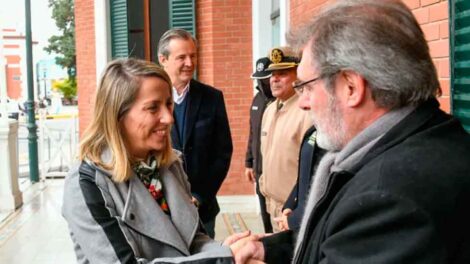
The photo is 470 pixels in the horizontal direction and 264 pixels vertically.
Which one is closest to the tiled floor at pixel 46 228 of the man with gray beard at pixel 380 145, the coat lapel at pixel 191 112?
the coat lapel at pixel 191 112

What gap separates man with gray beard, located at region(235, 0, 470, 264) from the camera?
4.36 ft

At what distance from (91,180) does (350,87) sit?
1064mm

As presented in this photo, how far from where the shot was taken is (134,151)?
2381mm

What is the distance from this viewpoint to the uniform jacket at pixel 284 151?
12.6ft

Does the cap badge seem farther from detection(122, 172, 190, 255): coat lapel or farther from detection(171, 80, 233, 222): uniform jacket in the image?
detection(122, 172, 190, 255): coat lapel

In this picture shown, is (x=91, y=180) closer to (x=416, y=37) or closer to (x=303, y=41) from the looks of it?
(x=303, y=41)

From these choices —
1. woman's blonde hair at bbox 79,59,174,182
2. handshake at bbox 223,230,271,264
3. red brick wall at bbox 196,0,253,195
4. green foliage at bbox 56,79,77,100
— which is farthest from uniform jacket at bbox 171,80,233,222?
green foliage at bbox 56,79,77,100

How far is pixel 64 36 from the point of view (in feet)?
132

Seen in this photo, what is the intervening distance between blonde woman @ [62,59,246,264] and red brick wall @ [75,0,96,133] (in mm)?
7484

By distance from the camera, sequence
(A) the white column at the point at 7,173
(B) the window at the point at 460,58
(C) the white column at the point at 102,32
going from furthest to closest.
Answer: (C) the white column at the point at 102,32, (A) the white column at the point at 7,173, (B) the window at the point at 460,58

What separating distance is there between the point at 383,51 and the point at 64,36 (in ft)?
135

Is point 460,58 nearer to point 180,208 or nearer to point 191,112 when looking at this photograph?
point 180,208

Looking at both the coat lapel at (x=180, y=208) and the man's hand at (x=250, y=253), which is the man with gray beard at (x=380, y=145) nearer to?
the man's hand at (x=250, y=253)

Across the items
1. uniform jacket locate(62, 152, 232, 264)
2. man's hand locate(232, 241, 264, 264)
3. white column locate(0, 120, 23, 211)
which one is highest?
uniform jacket locate(62, 152, 232, 264)
